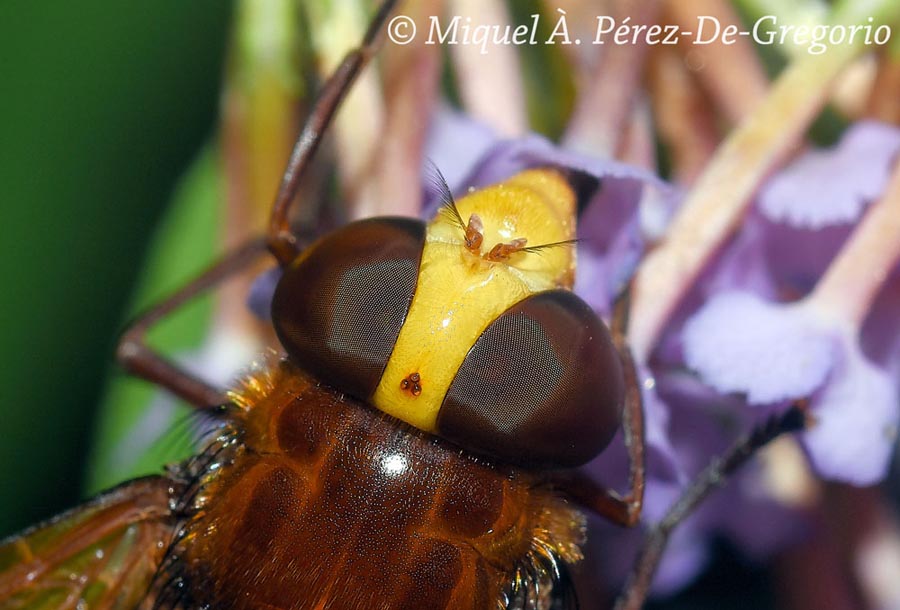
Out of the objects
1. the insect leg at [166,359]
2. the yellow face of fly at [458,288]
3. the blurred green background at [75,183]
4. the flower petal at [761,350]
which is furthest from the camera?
the blurred green background at [75,183]

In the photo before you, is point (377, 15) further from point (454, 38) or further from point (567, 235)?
point (567, 235)

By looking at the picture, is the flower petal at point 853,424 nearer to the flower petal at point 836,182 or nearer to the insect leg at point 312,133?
the flower petal at point 836,182

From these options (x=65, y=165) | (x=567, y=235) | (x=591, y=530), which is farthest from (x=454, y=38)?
(x=65, y=165)

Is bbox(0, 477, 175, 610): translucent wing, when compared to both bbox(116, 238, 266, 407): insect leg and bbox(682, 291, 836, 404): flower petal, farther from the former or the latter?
bbox(682, 291, 836, 404): flower petal

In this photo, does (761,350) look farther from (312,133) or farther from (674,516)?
(312,133)

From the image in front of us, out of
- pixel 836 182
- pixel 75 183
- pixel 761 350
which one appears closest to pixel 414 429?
pixel 761 350

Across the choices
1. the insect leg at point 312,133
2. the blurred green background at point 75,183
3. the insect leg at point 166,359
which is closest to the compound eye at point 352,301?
the insect leg at point 312,133
